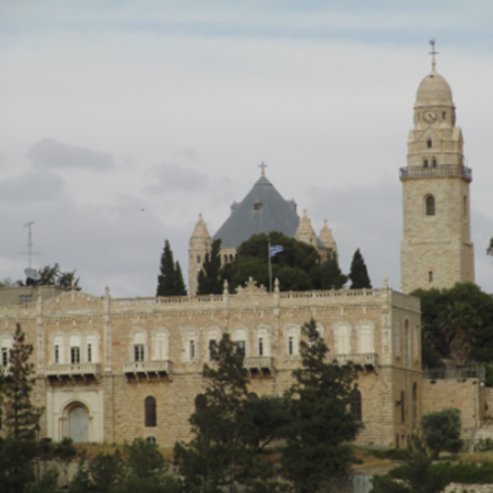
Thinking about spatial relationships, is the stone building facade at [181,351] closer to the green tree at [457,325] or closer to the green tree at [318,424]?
the green tree at [318,424]

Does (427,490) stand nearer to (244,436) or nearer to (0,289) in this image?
→ (244,436)

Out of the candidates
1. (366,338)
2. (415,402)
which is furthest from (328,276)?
(366,338)

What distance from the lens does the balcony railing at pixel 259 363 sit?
6540 inches

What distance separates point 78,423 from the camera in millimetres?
170375

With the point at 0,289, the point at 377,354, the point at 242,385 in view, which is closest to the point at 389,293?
the point at 377,354

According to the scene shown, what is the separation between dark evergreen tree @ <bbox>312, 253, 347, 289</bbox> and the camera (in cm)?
19338

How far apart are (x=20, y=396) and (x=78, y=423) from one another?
479 inches

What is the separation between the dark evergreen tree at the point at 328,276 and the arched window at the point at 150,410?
2622cm

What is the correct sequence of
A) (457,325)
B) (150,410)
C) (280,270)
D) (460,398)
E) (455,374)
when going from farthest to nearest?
1. (280,270)
2. (457,325)
3. (455,374)
4. (150,410)
5. (460,398)

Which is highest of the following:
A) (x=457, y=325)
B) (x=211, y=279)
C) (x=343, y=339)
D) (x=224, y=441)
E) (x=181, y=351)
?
(x=211, y=279)

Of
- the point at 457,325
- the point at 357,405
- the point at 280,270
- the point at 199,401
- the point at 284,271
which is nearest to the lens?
the point at 357,405

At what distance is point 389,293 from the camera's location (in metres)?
166

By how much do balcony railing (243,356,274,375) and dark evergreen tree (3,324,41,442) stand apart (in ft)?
39.4

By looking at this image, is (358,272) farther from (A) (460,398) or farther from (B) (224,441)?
(B) (224,441)
